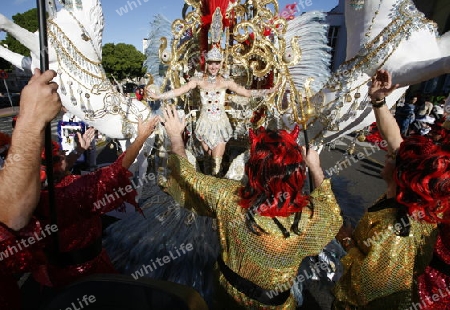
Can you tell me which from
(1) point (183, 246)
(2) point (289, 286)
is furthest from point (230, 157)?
(2) point (289, 286)

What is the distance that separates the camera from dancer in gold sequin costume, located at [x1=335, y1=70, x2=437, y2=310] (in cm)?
123

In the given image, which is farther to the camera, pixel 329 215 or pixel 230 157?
pixel 230 157

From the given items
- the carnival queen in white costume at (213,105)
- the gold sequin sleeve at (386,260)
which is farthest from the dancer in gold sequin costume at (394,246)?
the carnival queen in white costume at (213,105)

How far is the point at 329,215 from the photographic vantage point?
1.29m

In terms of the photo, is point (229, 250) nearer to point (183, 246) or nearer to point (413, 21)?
point (183, 246)

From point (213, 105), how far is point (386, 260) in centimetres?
183

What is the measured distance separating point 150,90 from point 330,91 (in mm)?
1691

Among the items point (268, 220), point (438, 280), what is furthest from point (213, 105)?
point (438, 280)

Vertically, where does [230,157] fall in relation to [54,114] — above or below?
below

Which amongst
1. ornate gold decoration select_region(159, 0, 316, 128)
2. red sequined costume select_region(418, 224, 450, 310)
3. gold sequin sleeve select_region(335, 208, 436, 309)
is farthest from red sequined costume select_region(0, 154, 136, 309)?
red sequined costume select_region(418, 224, 450, 310)

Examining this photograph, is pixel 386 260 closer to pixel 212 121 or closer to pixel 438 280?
pixel 438 280

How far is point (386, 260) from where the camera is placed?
50.1 inches

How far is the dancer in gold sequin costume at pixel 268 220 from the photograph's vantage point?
112 centimetres

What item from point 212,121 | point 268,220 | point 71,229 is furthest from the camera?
point 212,121
